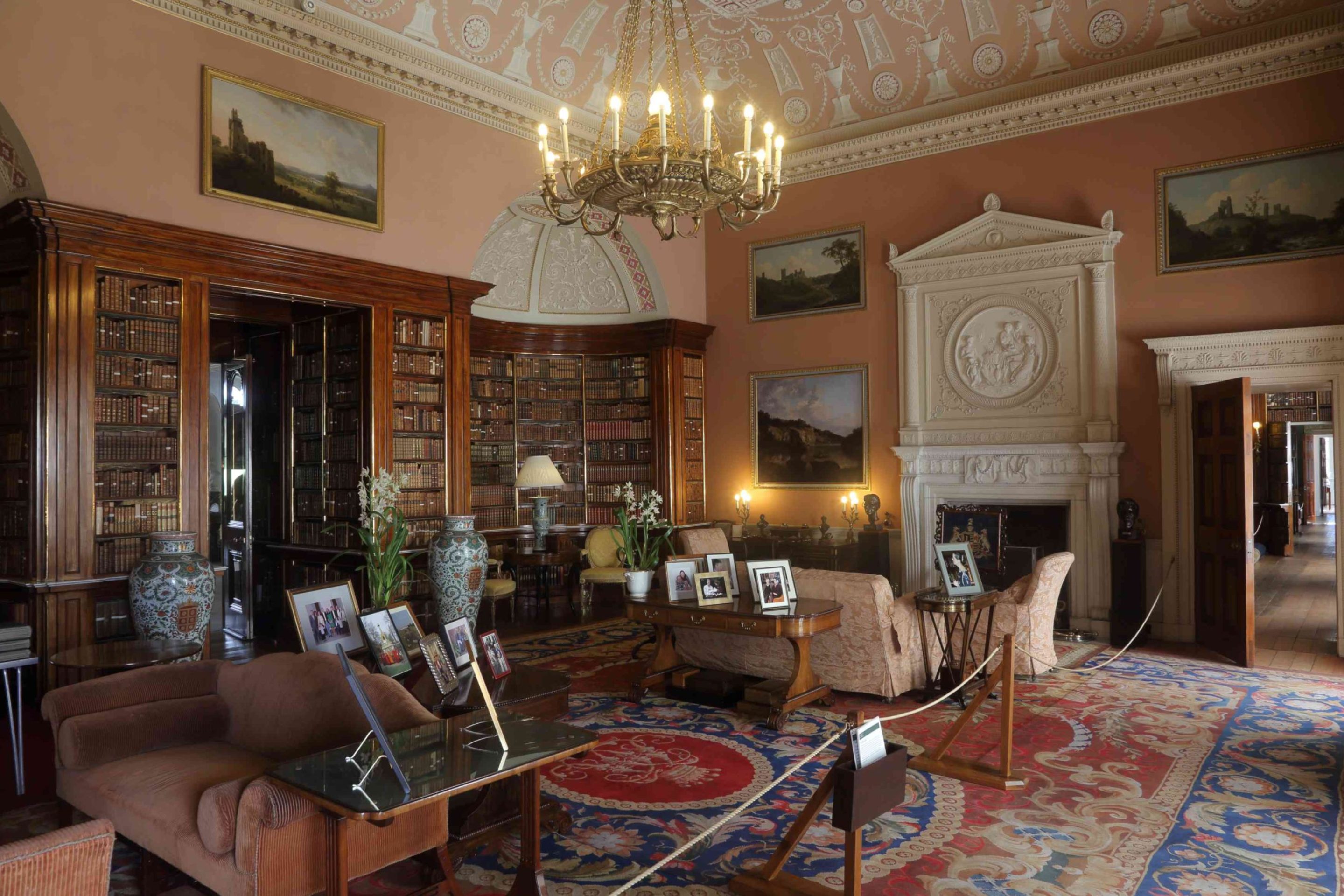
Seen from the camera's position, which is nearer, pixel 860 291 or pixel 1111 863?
pixel 1111 863

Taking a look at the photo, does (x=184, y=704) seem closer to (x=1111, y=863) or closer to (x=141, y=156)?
(x=1111, y=863)

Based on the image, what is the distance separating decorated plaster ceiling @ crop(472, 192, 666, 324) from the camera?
10992 mm

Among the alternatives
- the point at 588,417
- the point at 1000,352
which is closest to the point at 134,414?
the point at 588,417

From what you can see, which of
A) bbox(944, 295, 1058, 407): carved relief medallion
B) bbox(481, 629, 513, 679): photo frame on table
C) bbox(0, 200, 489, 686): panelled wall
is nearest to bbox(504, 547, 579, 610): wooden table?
bbox(0, 200, 489, 686): panelled wall

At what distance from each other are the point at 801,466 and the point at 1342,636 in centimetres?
536

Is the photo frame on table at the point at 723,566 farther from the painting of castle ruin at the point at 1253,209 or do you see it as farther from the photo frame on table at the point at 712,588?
the painting of castle ruin at the point at 1253,209

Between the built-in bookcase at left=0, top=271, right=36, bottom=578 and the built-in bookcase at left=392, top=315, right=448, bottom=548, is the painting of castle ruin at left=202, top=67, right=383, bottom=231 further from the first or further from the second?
the built-in bookcase at left=0, top=271, right=36, bottom=578

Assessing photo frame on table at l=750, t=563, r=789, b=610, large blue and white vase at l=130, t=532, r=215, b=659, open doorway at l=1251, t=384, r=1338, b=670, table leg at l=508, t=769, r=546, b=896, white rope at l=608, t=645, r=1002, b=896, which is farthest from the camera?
open doorway at l=1251, t=384, r=1338, b=670

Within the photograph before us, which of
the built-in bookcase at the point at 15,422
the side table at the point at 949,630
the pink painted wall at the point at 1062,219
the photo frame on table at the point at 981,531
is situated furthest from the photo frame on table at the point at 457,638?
the pink painted wall at the point at 1062,219

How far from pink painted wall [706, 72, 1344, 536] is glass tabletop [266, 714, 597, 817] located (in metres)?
7.43

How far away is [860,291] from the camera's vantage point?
10.3 meters

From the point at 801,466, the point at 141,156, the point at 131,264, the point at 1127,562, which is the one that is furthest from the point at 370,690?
the point at 801,466

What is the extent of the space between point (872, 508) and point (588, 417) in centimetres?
380

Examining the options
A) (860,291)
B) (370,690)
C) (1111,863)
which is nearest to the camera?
(370,690)
